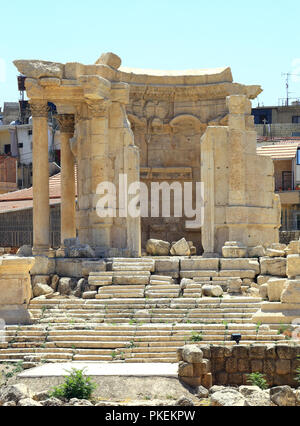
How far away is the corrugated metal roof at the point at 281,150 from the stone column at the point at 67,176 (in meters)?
13.2

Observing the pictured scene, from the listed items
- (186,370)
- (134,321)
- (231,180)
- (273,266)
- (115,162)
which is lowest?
(186,370)

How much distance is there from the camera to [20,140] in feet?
147

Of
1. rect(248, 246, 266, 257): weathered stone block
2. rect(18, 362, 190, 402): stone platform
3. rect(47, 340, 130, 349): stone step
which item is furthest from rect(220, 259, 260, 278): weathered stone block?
rect(18, 362, 190, 402): stone platform

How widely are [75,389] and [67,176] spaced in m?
13.2

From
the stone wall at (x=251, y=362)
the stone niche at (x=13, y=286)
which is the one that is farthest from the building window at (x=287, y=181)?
the stone wall at (x=251, y=362)

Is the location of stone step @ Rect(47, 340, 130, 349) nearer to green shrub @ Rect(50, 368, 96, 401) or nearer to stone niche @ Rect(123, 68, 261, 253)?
green shrub @ Rect(50, 368, 96, 401)

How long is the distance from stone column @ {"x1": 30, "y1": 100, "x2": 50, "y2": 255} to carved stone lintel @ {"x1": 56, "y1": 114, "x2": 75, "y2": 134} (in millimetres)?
2467

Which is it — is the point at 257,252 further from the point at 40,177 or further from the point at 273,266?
the point at 40,177

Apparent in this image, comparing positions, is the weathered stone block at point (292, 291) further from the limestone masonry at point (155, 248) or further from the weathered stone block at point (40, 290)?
the weathered stone block at point (40, 290)

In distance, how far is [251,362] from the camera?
14.1m

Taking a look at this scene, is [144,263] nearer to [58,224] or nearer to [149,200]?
[149,200]

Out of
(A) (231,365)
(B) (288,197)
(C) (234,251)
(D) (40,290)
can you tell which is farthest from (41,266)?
(B) (288,197)

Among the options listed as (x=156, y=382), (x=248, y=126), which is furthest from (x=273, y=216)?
(x=156, y=382)

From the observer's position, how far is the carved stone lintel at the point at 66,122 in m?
24.6
